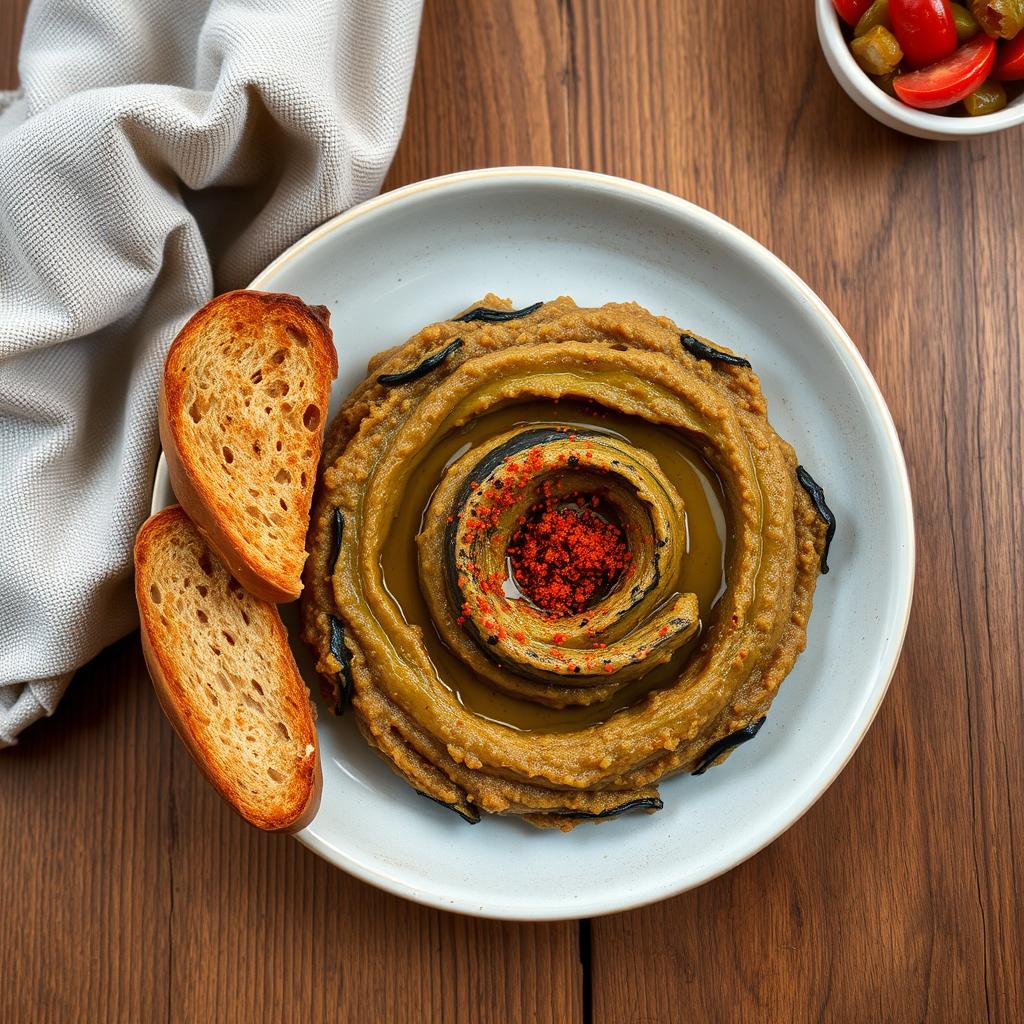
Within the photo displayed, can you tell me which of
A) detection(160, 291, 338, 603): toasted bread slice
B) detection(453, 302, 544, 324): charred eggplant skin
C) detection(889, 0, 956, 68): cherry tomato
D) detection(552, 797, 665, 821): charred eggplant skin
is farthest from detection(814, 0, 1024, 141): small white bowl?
detection(552, 797, 665, 821): charred eggplant skin

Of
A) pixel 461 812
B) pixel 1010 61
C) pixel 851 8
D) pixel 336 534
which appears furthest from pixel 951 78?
pixel 461 812

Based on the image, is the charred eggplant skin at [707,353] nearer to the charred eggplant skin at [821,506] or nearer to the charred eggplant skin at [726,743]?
the charred eggplant skin at [821,506]

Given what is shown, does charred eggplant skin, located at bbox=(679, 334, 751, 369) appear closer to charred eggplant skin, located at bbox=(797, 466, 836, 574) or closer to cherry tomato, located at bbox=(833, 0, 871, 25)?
charred eggplant skin, located at bbox=(797, 466, 836, 574)

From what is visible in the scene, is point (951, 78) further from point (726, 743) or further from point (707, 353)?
point (726, 743)

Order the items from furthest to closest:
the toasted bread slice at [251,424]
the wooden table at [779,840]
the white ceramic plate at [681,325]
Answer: the wooden table at [779,840] → the white ceramic plate at [681,325] → the toasted bread slice at [251,424]

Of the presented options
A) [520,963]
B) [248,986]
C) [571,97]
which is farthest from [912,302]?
[248,986]

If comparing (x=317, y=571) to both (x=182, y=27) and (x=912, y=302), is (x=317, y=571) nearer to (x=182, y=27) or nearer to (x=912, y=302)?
(x=182, y=27)

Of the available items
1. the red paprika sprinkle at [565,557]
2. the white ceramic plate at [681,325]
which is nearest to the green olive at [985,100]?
the white ceramic plate at [681,325]
